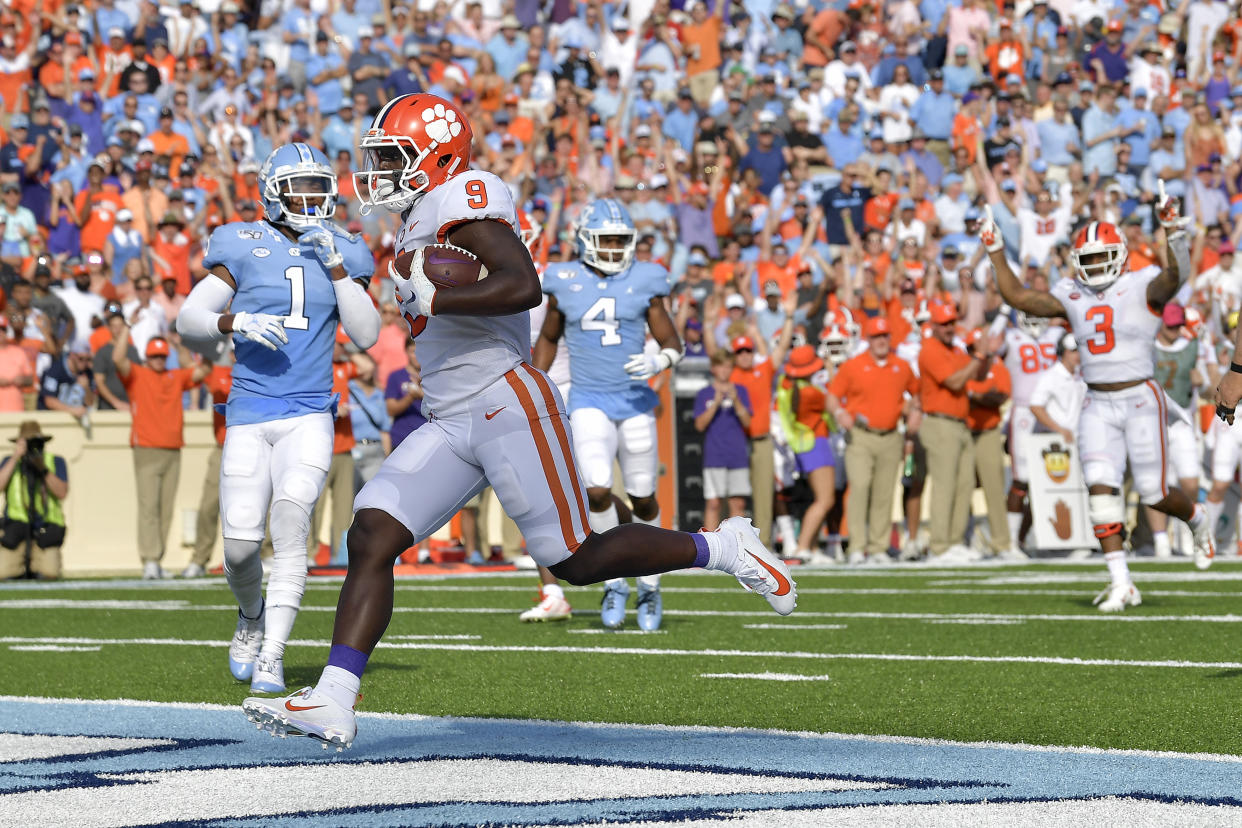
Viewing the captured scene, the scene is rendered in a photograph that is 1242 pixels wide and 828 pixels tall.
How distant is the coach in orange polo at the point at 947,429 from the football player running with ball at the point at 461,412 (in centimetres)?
1033

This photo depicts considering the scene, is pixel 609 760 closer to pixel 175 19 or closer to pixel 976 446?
pixel 976 446

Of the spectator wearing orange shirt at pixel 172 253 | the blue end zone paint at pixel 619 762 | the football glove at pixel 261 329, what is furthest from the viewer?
the spectator wearing orange shirt at pixel 172 253

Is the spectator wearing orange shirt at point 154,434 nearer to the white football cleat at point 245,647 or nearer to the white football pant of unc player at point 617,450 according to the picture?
the white football pant of unc player at point 617,450

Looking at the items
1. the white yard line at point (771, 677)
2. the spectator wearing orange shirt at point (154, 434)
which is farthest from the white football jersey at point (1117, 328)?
the spectator wearing orange shirt at point (154, 434)

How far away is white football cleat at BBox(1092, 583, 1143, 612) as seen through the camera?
1028 centimetres

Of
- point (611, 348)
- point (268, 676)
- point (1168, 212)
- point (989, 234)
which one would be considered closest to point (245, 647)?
point (268, 676)

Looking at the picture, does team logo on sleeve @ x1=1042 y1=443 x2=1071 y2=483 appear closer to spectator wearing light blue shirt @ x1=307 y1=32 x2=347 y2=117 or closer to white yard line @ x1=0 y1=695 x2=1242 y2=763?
spectator wearing light blue shirt @ x1=307 y1=32 x2=347 y2=117

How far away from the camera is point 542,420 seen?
17.1 ft

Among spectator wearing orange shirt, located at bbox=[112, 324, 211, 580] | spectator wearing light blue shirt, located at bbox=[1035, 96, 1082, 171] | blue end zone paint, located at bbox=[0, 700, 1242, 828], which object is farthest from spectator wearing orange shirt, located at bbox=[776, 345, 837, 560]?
blue end zone paint, located at bbox=[0, 700, 1242, 828]

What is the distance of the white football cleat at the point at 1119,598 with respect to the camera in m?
10.3

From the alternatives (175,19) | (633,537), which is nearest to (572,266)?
(633,537)

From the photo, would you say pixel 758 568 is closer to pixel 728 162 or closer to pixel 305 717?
pixel 305 717

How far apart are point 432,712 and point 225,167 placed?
523 inches

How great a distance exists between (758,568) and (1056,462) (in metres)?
10.9
